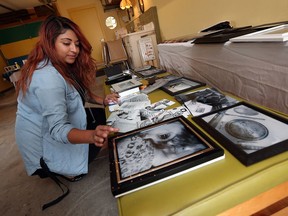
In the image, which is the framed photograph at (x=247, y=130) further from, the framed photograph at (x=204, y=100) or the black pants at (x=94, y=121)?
the black pants at (x=94, y=121)

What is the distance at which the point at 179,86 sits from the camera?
1047 mm

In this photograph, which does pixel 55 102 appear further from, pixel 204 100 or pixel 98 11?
pixel 98 11

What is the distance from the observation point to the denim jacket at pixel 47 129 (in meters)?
0.80

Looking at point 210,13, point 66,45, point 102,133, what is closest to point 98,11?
point 210,13

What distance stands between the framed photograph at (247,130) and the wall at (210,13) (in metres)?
0.77

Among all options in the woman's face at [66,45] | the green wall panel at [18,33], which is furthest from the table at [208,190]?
the green wall panel at [18,33]

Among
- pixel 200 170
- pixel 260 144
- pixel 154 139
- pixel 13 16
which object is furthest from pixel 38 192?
pixel 13 16

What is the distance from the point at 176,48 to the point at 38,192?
150 centimetres

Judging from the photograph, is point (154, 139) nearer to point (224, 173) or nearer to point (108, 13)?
point (224, 173)

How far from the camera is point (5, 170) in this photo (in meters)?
1.68

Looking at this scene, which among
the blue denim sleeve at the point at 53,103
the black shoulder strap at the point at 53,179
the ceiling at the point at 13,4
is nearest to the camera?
the blue denim sleeve at the point at 53,103

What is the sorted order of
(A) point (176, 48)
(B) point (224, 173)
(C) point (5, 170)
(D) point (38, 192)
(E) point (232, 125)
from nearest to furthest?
(B) point (224, 173) < (E) point (232, 125) < (D) point (38, 192) < (A) point (176, 48) < (C) point (5, 170)

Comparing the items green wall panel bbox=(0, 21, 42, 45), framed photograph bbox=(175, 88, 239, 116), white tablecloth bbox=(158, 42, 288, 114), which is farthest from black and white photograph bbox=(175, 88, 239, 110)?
green wall panel bbox=(0, 21, 42, 45)

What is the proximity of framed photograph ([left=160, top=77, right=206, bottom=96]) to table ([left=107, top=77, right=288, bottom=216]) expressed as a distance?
22.8 inches
